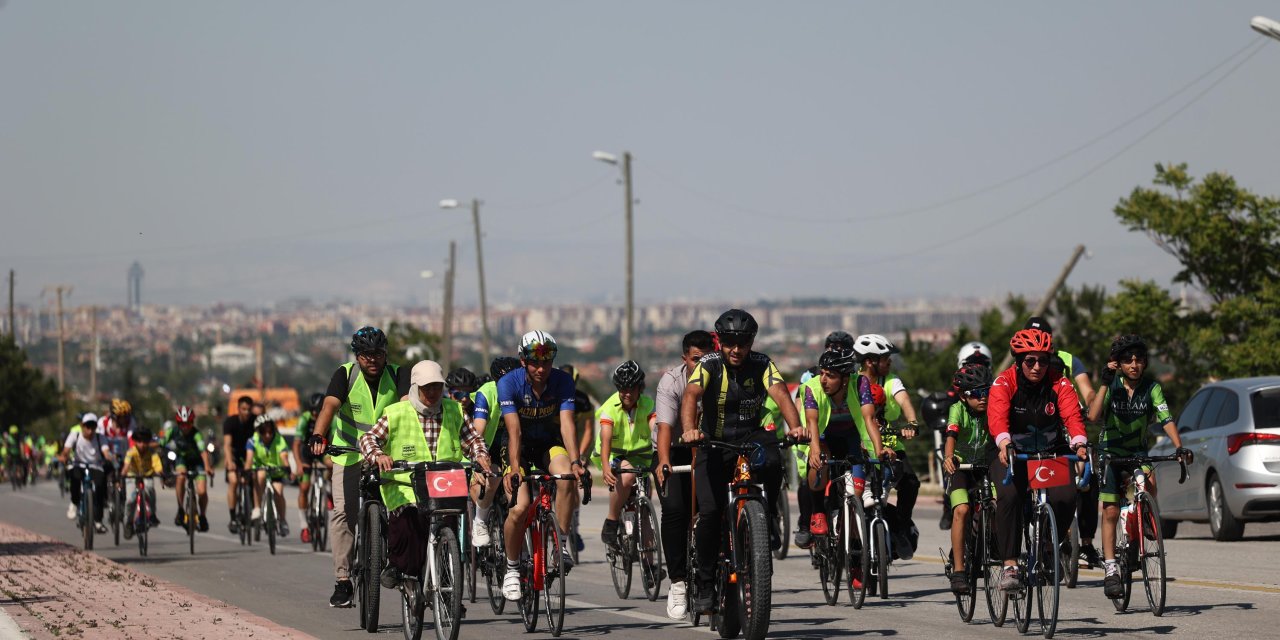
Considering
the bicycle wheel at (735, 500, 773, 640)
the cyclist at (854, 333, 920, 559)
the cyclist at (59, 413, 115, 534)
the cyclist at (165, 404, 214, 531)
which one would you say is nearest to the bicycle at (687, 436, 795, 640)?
the bicycle wheel at (735, 500, 773, 640)

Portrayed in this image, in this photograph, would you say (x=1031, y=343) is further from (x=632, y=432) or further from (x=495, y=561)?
(x=632, y=432)

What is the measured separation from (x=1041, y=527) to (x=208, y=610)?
6.48 m

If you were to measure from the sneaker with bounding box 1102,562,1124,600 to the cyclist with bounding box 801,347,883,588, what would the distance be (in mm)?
1948

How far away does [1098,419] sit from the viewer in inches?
571

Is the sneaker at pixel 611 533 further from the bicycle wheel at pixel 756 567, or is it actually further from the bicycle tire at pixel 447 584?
the bicycle wheel at pixel 756 567

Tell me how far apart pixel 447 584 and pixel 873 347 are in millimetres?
4594

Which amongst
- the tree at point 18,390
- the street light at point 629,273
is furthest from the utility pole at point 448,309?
the tree at point 18,390

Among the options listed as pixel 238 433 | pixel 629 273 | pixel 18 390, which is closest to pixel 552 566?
pixel 238 433

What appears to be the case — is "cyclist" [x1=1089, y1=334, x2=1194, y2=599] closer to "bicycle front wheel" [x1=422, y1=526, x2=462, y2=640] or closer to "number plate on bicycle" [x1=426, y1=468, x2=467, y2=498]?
"number plate on bicycle" [x1=426, y1=468, x2=467, y2=498]

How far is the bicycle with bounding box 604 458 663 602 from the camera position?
14812 mm

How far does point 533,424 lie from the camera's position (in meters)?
13.4

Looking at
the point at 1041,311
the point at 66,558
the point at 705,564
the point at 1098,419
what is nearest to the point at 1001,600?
the point at 705,564

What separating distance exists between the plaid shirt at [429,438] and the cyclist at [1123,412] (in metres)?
4.44

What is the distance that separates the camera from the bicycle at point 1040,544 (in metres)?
11.2
